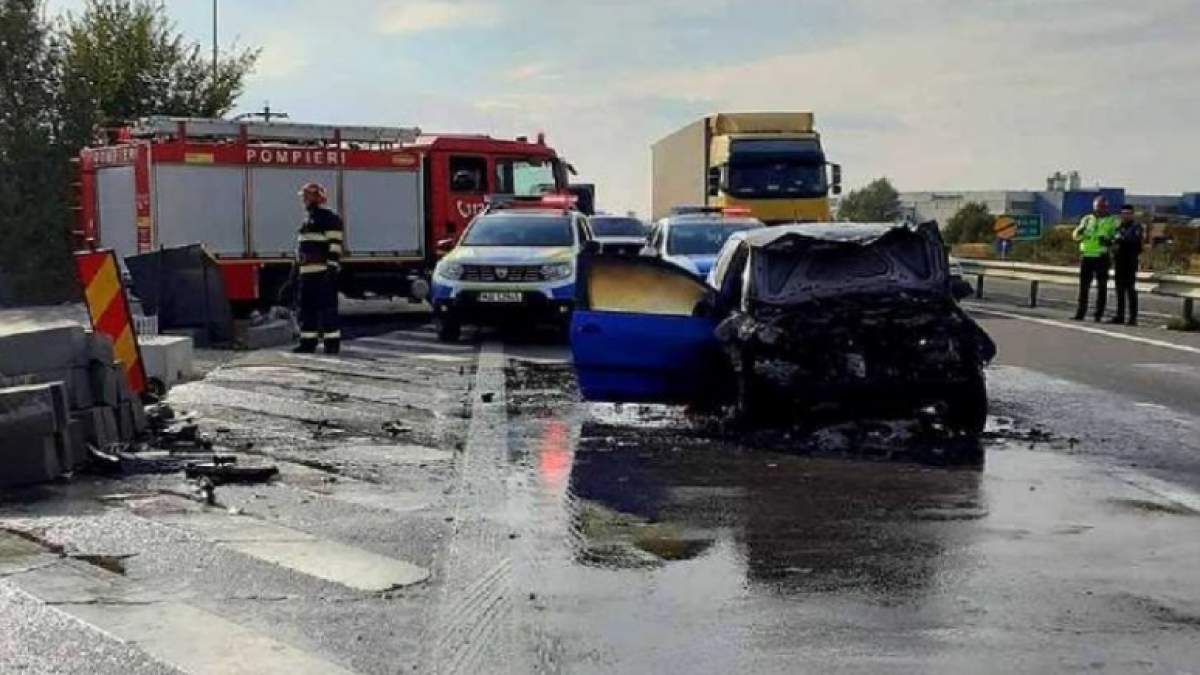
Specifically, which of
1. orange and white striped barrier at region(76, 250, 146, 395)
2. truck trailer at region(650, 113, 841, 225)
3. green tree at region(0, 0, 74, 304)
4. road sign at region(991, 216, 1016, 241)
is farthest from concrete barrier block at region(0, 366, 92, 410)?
road sign at region(991, 216, 1016, 241)

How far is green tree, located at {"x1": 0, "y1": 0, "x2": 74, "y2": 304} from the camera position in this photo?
1217 inches

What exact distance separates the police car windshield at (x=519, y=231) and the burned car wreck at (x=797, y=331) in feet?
25.9

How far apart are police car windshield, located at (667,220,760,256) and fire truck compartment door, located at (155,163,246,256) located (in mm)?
6172

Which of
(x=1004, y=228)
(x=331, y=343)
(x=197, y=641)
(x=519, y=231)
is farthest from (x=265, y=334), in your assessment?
(x=1004, y=228)

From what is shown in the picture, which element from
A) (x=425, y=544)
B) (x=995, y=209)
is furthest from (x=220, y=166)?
(x=995, y=209)

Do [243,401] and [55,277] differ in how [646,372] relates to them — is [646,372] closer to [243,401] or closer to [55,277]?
[243,401]

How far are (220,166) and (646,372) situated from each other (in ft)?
39.5

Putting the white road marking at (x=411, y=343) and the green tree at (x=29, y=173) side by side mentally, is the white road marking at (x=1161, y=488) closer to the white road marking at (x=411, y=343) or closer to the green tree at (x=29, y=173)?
the white road marking at (x=411, y=343)

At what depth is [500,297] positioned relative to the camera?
18219mm

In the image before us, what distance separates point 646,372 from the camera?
10734mm

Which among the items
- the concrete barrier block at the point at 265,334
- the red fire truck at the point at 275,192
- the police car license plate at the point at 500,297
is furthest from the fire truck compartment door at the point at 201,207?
the police car license plate at the point at 500,297

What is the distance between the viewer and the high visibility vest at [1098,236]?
850 inches

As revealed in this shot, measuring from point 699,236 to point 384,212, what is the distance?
5110 mm

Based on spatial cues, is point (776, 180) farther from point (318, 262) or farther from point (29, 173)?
point (29, 173)
